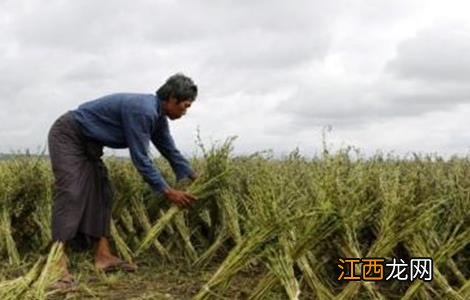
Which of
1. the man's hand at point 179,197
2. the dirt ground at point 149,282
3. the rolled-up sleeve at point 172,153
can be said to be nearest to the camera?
the dirt ground at point 149,282

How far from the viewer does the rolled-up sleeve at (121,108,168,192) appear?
226 inches

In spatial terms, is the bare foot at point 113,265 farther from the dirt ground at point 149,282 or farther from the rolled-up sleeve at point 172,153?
the rolled-up sleeve at point 172,153

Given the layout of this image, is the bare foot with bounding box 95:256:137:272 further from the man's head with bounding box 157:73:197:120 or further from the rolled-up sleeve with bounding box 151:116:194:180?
the man's head with bounding box 157:73:197:120

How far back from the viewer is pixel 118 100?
5.95 meters

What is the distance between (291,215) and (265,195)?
0.82 ft

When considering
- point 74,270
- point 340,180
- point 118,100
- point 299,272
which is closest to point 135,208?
point 74,270

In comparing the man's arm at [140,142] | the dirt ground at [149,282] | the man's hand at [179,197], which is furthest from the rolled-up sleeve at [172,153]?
the dirt ground at [149,282]

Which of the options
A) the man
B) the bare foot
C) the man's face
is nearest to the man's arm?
the man

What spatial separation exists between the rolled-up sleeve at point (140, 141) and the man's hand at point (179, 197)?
7cm

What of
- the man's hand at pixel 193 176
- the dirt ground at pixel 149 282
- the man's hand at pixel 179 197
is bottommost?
the dirt ground at pixel 149 282

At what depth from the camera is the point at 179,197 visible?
19.5 feet

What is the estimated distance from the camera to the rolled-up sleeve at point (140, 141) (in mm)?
5742

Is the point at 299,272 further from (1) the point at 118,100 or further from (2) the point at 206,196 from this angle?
(1) the point at 118,100

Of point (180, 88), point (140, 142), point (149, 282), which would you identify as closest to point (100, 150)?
point (140, 142)
